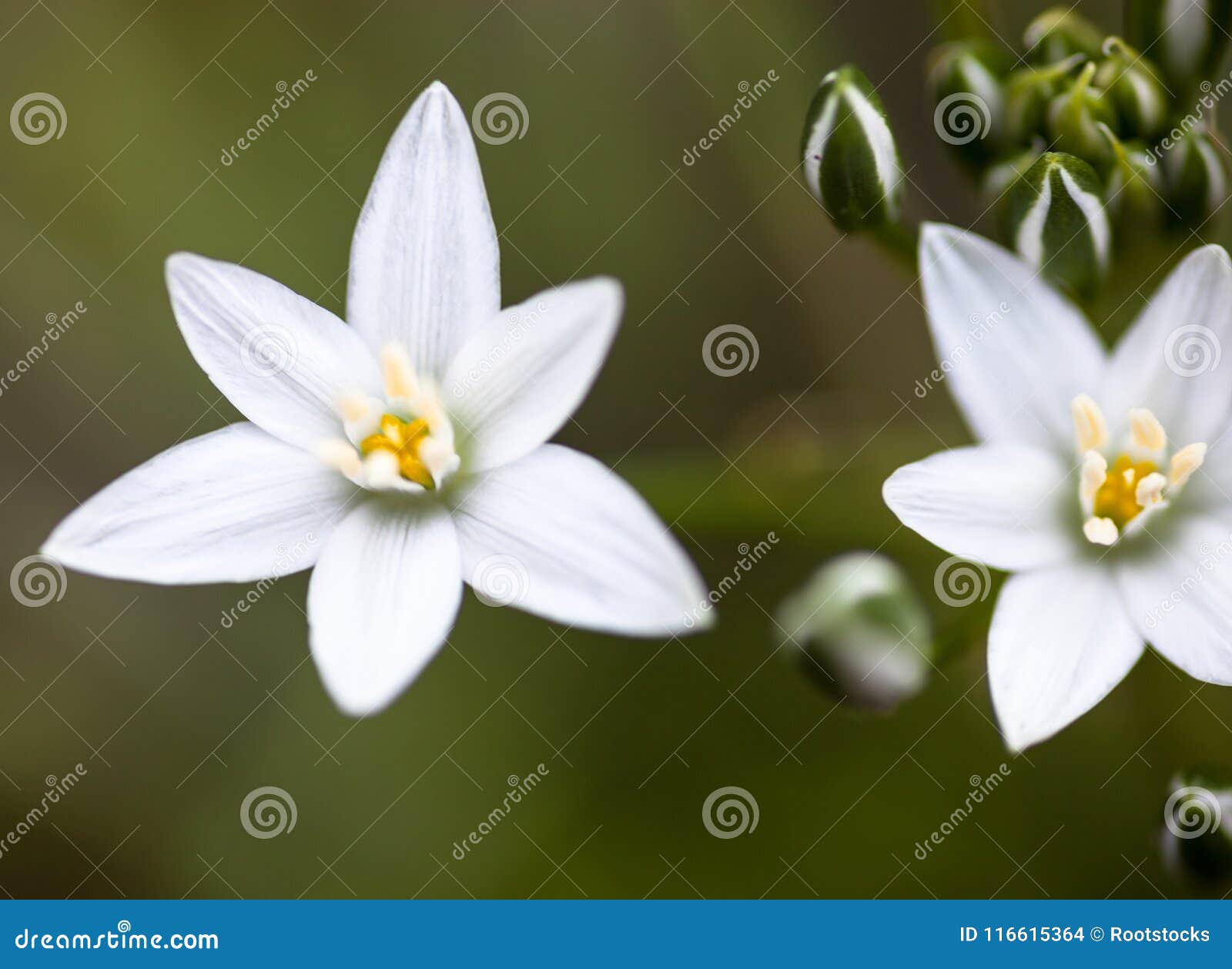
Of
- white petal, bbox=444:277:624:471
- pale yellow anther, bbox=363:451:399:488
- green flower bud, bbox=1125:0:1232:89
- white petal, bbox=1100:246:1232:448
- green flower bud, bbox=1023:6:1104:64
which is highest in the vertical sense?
green flower bud, bbox=1125:0:1232:89

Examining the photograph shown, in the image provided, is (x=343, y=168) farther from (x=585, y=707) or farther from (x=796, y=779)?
(x=796, y=779)

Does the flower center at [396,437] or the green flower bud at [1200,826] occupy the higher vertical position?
the green flower bud at [1200,826]
